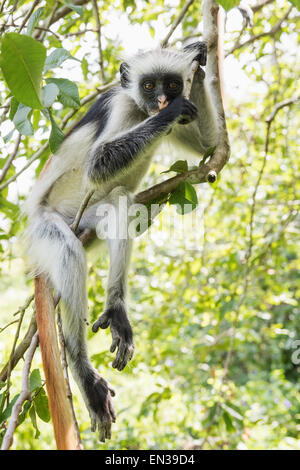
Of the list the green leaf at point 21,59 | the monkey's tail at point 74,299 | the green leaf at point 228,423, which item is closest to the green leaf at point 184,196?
the monkey's tail at point 74,299

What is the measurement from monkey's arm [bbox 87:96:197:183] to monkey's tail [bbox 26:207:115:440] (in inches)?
18.7

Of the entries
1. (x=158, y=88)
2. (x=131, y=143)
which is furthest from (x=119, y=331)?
(x=158, y=88)

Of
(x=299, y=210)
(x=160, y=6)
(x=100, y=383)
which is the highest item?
(x=160, y=6)

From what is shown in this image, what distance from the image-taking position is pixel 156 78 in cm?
370

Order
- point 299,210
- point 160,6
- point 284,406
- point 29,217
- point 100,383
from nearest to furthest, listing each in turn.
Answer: point 100,383 < point 29,217 < point 299,210 < point 160,6 < point 284,406

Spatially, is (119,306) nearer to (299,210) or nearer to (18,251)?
(18,251)

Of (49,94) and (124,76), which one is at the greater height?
(124,76)

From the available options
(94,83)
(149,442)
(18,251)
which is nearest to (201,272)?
(149,442)

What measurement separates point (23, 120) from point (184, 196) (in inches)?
42.8

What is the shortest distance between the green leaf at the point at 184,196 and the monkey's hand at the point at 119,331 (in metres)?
0.78

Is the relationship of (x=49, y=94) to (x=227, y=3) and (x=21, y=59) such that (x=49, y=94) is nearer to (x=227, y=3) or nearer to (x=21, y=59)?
(x=21, y=59)

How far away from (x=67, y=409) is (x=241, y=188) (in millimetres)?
4748

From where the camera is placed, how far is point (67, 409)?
1.88 m

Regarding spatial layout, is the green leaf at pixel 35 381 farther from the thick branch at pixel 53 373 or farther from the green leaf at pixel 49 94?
the green leaf at pixel 49 94
